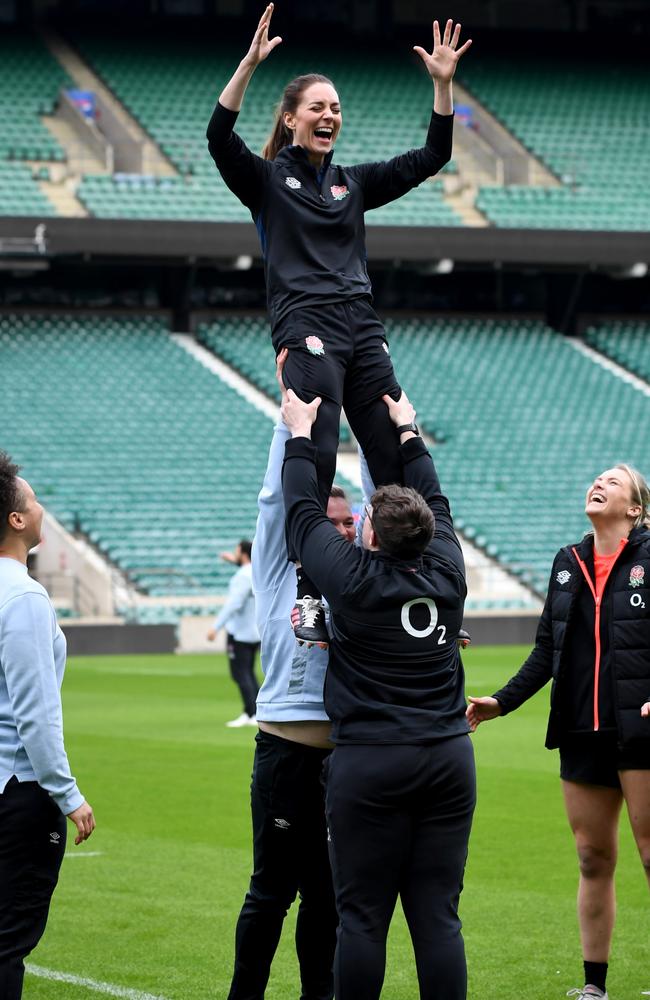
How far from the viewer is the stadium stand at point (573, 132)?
37.6m

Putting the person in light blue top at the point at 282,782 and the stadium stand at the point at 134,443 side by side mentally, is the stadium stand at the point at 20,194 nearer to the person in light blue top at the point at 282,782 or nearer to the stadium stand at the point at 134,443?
the stadium stand at the point at 134,443

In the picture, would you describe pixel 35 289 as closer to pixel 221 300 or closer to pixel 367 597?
pixel 221 300

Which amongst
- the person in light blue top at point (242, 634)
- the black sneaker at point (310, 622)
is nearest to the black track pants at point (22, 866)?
the black sneaker at point (310, 622)

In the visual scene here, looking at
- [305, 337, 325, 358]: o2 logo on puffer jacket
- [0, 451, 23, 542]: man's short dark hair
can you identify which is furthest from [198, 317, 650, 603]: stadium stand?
[0, 451, 23, 542]: man's short dark hair

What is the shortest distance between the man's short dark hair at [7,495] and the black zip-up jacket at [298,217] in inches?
49.9

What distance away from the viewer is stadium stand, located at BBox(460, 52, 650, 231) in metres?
37.6

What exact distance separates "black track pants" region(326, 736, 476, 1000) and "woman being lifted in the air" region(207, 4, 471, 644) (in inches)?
41.0

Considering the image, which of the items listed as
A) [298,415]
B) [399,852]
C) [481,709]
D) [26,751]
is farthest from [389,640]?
[481,709]

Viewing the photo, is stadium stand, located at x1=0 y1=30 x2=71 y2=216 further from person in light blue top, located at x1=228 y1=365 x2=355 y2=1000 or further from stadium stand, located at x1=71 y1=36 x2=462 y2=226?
person in light blue top, located at x1=228 y1=365 x2=355 y2=1000

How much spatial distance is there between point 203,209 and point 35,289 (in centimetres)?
416

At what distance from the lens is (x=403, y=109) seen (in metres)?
40.1

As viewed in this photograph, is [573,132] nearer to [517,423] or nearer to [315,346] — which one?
[517,423]

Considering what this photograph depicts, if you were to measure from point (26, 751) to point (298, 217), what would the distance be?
2.18 metres

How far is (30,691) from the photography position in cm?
489
